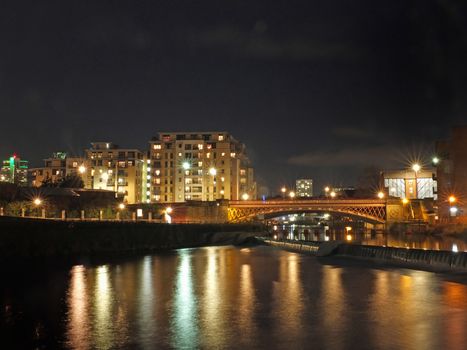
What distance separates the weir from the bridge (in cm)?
5612

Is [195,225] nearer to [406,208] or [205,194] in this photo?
[406,208]

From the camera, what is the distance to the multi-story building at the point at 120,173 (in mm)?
193375

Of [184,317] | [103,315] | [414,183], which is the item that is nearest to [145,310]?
[103,315]

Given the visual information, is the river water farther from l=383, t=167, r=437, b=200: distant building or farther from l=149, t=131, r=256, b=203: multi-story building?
l=383, t=167, r=437, b=200: distant building

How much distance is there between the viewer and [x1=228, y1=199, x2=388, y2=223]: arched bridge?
125 metres

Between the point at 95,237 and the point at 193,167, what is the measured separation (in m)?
122

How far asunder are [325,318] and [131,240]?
170ft

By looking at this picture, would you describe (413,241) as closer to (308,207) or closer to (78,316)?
(308,207)

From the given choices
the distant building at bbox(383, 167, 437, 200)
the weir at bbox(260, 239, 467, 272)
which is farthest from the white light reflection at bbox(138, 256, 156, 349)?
the distant building at bbox(383, 167, 437, 200)

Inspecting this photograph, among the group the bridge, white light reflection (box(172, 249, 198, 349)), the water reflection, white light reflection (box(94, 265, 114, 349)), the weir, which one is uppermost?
the bridge

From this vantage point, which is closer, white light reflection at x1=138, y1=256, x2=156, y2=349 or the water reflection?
white light reflection at x1=138, y1=256, x2=156, y2=349

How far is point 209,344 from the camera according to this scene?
736 inches

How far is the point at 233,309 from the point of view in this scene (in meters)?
25.6

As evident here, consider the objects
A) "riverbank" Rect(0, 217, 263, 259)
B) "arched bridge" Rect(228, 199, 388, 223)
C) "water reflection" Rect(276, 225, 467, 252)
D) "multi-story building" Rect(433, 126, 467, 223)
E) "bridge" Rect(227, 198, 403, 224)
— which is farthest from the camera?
"bridge" Rect(227, 198, 403, 224)
